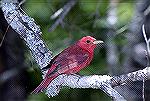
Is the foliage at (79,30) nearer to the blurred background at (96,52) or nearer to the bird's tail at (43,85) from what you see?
the blurred background at (96,52)

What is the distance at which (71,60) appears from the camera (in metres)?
3.68

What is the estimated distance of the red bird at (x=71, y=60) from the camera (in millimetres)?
3485

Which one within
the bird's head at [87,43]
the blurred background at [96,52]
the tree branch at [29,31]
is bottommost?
the blurred background at [96,52]

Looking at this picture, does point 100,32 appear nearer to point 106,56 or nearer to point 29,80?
point 106,56

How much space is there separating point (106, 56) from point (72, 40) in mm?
775

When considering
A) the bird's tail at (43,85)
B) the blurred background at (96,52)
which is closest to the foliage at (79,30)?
the blurred background at (96,52)

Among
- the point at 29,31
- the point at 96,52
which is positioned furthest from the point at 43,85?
the point at 96,52

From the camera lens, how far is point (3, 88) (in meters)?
5.45

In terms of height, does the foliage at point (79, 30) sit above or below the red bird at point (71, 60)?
below

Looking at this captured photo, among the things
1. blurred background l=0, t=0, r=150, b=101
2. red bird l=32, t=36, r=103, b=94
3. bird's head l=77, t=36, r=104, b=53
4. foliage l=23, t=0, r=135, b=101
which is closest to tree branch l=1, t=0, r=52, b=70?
red bird l=32, t=36, r=103, b=94

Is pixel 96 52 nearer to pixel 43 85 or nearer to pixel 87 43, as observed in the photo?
pixel 87 43

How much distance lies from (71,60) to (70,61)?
0.04ft

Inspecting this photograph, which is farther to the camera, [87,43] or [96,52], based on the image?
[96,52]

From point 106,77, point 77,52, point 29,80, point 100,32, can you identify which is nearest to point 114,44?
point 100,32
